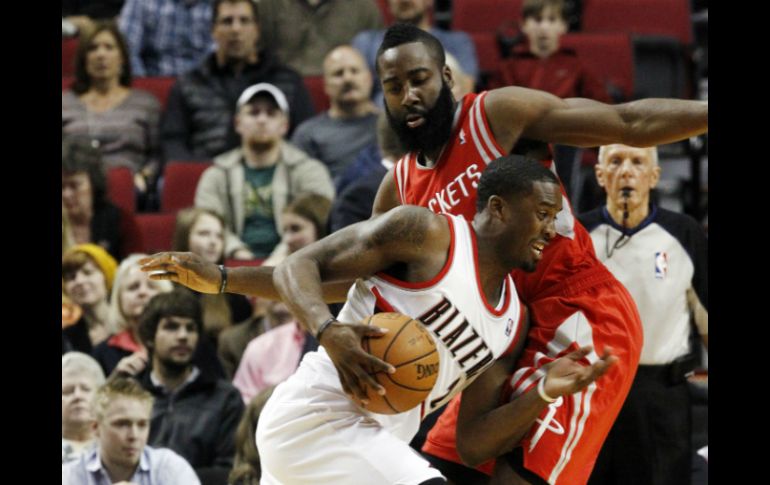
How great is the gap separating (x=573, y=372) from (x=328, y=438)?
78cm

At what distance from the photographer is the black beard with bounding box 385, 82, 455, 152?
4.09m

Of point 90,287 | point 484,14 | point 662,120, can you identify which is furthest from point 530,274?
point 484,14

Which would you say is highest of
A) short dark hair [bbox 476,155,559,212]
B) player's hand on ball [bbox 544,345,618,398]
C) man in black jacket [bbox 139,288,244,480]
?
→ short dark hair [bbox 476,155,559,212]

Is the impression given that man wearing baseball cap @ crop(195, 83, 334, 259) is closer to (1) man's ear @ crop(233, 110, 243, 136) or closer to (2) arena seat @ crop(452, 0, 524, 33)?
(1) man's ear @ crop(233, 110, 243, 136)

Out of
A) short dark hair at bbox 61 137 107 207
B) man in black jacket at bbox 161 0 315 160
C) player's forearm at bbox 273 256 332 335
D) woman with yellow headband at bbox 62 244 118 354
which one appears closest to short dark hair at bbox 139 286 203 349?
woman with yellow headband at bbox 62 244 118 354

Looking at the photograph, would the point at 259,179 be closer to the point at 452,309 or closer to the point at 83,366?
the point at 83,366

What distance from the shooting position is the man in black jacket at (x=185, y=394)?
585cm

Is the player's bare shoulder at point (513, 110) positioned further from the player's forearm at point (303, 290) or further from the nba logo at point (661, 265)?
the nba logo at point (661, 265)

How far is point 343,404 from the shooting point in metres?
3.82

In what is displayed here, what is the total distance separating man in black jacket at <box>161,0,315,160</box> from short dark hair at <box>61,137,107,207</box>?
0.82m

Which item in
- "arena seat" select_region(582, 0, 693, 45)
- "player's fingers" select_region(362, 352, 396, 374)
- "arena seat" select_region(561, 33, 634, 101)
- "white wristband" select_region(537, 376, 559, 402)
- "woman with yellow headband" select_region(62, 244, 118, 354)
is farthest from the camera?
"arena seat" select_region(582, 0, 693, 45)

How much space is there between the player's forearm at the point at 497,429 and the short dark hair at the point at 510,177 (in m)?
0.63
